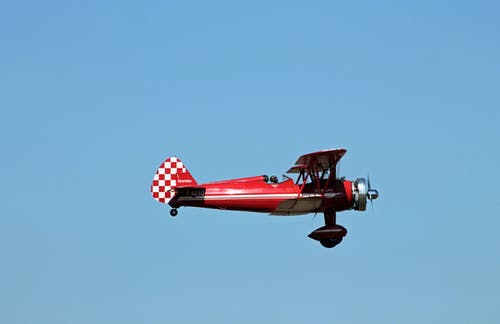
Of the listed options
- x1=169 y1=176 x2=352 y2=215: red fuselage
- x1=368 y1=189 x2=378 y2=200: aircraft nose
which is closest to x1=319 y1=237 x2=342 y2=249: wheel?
x1=169 y1=176 x2=352 y2=215: red fuselage

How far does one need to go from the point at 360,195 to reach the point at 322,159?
1844 millimetres

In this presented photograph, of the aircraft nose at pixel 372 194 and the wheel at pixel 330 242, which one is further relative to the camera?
the wheel at pixel 330 242

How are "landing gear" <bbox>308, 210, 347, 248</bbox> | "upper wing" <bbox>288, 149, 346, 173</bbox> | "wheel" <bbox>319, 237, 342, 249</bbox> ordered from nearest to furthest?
"upper wing" <bbox>288, 149, 346, 173</bbox>
"landing gear" <bbox>308, 210, 347, 248</bbox>
"wheel" <bbox>319, 237, 342, 249</bbox>

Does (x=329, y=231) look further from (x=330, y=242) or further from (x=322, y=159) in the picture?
(x=322, y=159)

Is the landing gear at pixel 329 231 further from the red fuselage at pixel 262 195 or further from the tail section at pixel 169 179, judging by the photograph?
the tail section at pixel 169 179

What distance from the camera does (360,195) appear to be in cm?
5203

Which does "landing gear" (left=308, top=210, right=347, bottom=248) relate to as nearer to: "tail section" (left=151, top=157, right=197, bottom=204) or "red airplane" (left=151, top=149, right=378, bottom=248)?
"red airplane" (left=151, top=149, right=378, bottom=248)

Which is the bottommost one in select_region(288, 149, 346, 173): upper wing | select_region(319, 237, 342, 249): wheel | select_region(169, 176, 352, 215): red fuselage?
select_region(319, 237, 342, 249): wheel

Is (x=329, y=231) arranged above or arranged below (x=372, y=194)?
below

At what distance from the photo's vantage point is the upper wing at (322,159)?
51250 millimetres

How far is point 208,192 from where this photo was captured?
51969 millimetres

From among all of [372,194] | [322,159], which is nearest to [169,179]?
[322,159]

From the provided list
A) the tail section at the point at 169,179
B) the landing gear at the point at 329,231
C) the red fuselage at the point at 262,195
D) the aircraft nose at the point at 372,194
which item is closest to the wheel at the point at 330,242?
the landing gear at the point at 329,231

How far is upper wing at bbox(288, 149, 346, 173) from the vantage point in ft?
168
